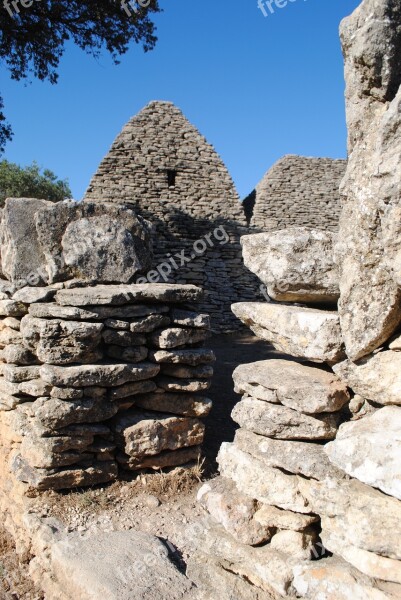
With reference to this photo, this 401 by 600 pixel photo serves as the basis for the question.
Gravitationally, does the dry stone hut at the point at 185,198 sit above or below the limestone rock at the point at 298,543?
above

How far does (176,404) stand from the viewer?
159 inches

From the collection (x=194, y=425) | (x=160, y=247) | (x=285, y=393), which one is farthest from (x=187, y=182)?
(x=285, y=393)

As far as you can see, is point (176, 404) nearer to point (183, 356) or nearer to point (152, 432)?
point (152, 432)

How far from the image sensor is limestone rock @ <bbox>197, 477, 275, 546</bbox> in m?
2.24

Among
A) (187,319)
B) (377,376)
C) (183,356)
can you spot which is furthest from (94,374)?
(377,376)

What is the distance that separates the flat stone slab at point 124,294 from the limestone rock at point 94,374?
1.51 ft

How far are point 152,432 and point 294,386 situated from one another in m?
1.93

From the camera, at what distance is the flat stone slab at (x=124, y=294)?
3.75 metres

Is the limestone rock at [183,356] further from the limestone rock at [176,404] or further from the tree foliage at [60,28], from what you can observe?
the tree foliage at [60,28]

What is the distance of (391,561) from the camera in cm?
172

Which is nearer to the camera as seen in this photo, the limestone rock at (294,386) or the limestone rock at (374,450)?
the limestone rock at (374,450)

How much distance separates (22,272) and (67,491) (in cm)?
180

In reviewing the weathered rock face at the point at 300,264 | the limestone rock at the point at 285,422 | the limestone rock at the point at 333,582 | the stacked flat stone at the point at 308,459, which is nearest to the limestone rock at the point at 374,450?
the stacked flat stone at the point at 308,459

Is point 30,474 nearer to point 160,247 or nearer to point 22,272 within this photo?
point 22,272
